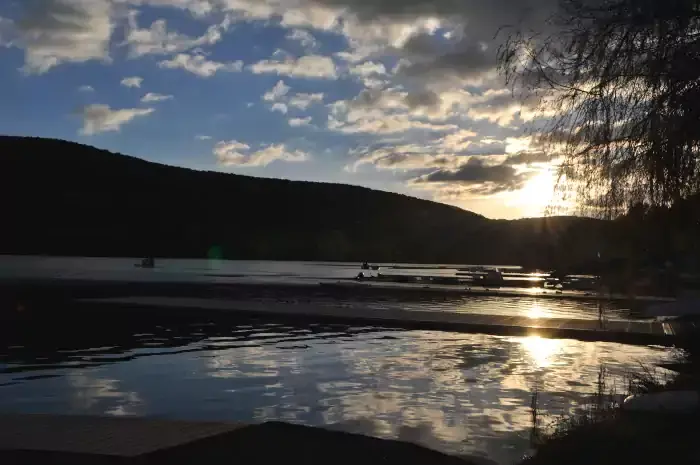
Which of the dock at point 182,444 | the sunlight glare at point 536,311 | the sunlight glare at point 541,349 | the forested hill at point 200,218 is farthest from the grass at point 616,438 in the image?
the forested hill at point 200,218

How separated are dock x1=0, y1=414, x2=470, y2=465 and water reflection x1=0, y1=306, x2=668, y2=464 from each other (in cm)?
141

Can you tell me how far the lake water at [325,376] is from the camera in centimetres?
1055

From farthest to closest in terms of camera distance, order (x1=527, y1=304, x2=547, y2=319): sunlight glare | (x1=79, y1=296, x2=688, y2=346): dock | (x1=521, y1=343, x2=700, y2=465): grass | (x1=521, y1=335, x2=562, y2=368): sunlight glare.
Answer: (x1=527, y1=304, x2=547, y2=319): sunlight glare
(x1=79, y1=296, x2=688, y2=346): dock
(x1=521, y1=335, x2=562, y2=368): sunlight glare
(x1=521, y1=343, x2=700, y2=465): grass


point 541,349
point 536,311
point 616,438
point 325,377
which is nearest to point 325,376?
point 325,377

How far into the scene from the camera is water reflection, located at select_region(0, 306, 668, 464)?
10.6 metres

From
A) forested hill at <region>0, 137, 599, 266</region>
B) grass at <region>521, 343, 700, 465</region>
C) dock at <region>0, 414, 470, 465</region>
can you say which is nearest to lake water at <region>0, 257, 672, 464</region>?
grass at <region>521, 343, 700, 465</region>

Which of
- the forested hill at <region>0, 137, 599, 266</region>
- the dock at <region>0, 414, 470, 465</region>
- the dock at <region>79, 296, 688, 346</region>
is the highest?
the forested hill at <region>0, 137, 599, 266</region>

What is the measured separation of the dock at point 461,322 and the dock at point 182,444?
15.3m

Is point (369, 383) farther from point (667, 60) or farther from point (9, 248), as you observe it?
point (9, 248)

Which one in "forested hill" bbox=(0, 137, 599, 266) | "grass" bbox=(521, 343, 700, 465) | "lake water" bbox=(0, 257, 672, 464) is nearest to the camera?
"grass" bbox=(521, 343, 700, 465)

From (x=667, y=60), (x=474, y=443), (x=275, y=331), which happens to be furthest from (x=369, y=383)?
(x=275, y=331)

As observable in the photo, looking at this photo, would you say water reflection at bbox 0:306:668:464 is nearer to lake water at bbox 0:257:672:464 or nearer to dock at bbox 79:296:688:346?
lake water at bbox 0:257:672:464

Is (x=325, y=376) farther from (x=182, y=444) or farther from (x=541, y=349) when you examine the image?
(x=541, y=349)

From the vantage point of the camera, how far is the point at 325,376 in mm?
14500
